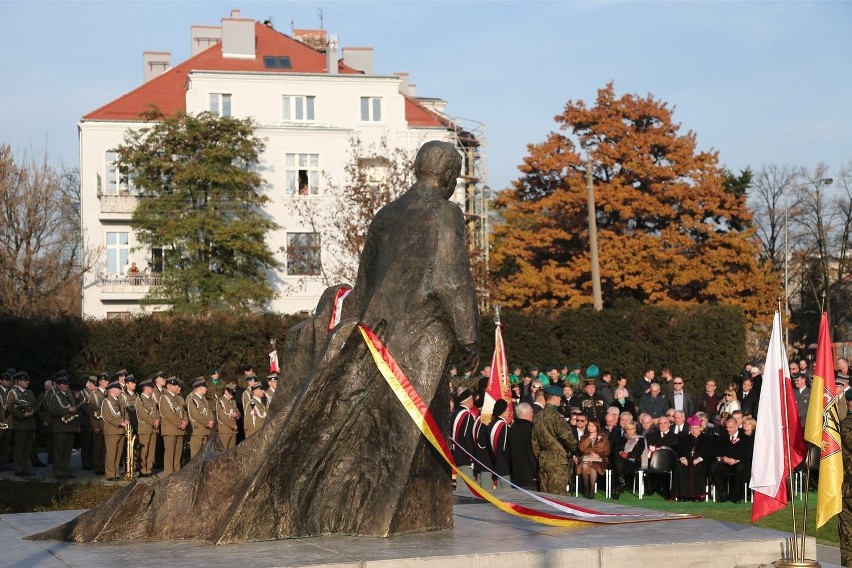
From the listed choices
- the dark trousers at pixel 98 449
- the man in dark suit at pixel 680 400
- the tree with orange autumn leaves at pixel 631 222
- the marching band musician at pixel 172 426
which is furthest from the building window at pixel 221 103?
the man in dark suit at pixel 680 400

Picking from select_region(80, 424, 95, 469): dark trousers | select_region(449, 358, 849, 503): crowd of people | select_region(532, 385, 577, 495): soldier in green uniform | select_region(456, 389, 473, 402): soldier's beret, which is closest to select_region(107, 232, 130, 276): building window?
select_region(80, 424, 95, 469): dark trousers

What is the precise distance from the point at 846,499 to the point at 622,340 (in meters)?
22.5

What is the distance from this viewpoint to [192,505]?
9461 mm

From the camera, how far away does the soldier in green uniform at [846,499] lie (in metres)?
11.2

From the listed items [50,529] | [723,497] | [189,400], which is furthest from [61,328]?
[50,529]

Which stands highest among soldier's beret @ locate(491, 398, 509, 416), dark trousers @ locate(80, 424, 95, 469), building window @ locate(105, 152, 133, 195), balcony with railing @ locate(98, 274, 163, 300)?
building window @ locate(105, 152, 133, 195)

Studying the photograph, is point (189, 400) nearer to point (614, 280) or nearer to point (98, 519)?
point (98, 519)

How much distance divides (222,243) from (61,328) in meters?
20.2

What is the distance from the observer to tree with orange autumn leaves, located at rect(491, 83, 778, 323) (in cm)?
4609

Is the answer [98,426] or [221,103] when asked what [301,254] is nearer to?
[221,103]

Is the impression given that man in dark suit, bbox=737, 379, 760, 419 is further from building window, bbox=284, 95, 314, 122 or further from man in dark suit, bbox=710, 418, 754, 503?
building window, bbox=284, 95, 314, 122

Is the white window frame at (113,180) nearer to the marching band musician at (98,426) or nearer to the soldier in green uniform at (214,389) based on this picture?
the soldier in green uniform at (214,389)

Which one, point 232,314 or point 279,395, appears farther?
point 232,314

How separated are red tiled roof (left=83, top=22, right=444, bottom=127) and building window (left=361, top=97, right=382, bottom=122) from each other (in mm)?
1615
